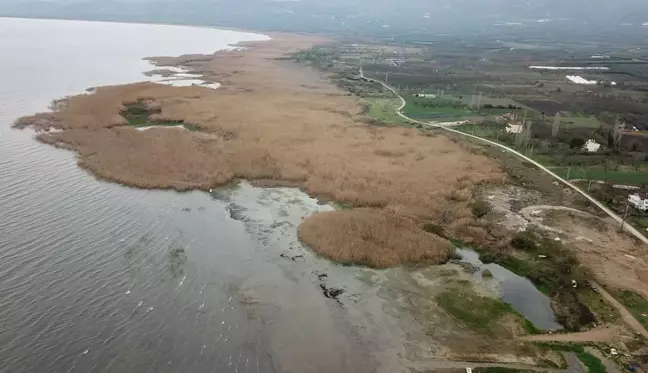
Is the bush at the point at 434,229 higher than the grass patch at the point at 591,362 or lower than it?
higher

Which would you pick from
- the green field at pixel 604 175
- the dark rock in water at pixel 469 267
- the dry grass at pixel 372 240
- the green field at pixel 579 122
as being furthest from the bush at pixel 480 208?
the green field at pixel 579 122

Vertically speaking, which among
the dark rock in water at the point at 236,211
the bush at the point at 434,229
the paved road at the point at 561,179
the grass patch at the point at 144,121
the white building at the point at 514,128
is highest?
the grass patch at the point at 144,121

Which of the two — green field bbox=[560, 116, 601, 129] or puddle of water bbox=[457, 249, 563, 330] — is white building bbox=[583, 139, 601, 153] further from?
puddle of water bbox=[457, 249, 563, 330]

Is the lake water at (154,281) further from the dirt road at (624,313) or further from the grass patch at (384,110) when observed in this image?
the grass patch at (384,110)

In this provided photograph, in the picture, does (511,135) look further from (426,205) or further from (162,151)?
(162,151)

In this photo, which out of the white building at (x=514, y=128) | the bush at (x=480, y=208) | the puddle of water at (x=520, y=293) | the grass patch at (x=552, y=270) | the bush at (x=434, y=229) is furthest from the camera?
the white building at (x=514, y=128)

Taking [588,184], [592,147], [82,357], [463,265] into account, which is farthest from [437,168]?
[82,357]
